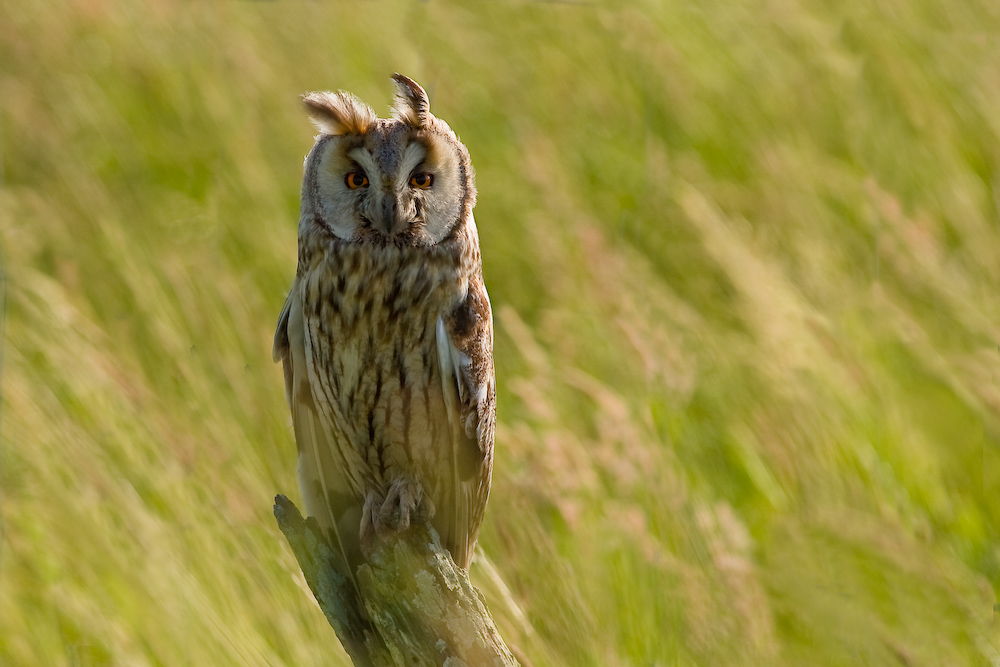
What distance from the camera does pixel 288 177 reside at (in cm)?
192

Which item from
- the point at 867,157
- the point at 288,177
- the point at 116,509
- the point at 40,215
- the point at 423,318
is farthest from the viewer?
the point at 867,157

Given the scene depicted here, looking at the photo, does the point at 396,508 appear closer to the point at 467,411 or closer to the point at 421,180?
the point at 467,411

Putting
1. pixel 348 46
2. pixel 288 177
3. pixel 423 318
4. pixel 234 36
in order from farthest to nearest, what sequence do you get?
pixel 348 46 → pixel 234 36 → pixel 288 177 → pixel 423 318

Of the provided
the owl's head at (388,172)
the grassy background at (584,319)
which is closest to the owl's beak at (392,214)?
the owl's head at (388,172)

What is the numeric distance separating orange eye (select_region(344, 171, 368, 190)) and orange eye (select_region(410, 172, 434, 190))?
0.07 meters

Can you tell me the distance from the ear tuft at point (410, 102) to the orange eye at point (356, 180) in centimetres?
10

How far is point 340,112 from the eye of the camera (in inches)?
50.1

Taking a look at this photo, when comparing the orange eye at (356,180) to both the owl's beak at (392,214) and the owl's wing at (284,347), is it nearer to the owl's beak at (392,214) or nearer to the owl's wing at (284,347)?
the owl's beak at (392,214)

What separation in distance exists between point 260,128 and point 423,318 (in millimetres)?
829

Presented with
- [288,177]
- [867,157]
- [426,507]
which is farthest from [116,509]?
[867,157]

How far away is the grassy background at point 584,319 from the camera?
116cm

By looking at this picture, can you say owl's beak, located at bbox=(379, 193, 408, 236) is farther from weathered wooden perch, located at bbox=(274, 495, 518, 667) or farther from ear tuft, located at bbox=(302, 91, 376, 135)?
weathered wooden perch, located at bbox=(274, 495, 518, 667)

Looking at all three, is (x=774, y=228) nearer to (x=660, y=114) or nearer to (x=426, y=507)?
(x=660, y=114)

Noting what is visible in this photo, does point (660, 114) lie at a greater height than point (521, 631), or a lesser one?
greater
